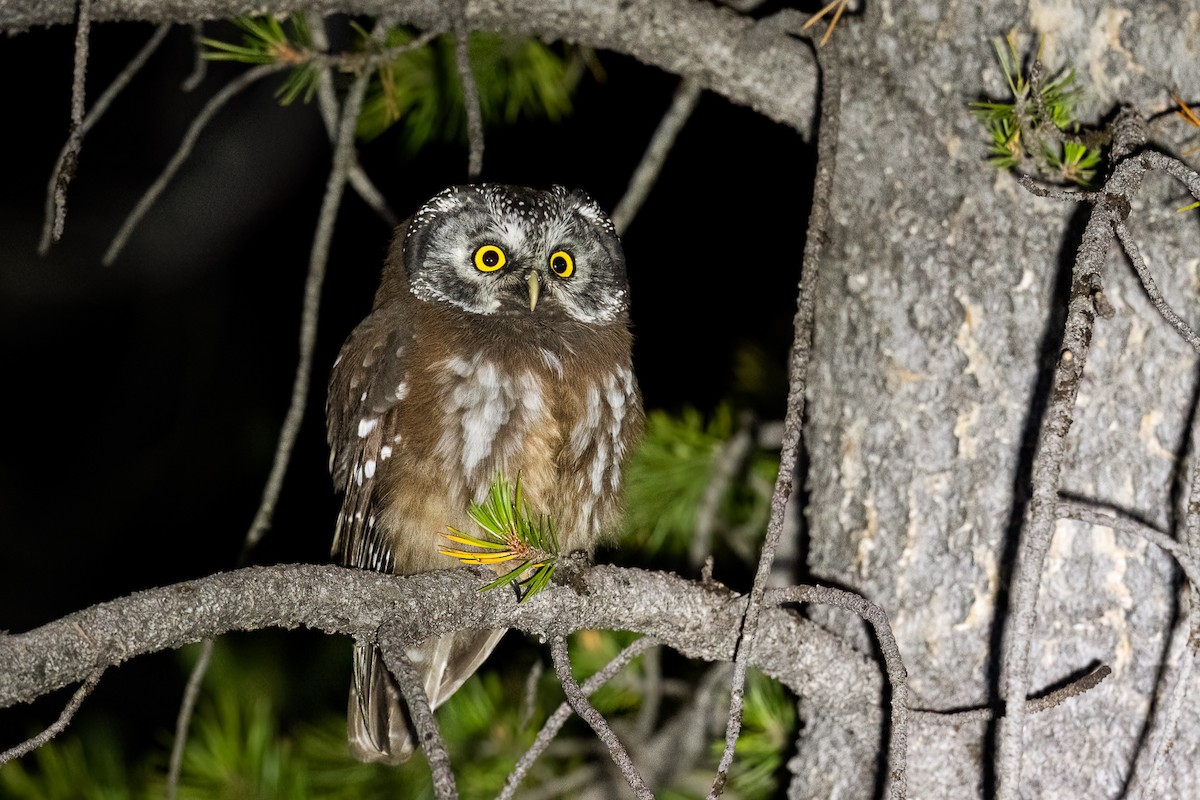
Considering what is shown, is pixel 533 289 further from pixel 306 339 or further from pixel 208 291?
pixel 208 291

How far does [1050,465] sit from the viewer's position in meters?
1.49

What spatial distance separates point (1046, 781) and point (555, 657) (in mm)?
921

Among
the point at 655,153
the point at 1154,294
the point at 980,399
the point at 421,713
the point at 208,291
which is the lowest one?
the point at 421,713

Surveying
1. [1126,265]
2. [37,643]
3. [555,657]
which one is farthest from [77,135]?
[1126,265]

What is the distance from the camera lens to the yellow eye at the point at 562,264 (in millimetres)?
2635

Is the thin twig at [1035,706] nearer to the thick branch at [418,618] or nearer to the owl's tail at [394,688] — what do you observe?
the thick branch at [418,618]

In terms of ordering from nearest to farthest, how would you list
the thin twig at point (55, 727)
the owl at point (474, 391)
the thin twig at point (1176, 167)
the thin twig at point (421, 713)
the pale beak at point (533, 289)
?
the thin twig at point (421, 713) → the thin twig at point (55, 727) → the thin twig at point (1176, 167) → the owl at point (474, 391) → the pale beak at point (533, 289)

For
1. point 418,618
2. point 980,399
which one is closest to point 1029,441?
point 980,399

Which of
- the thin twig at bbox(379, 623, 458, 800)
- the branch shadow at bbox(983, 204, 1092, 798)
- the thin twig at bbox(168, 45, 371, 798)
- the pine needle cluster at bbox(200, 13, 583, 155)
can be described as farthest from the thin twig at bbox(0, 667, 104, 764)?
the pine needle cluster at bbox(200, 13, 583, 155)

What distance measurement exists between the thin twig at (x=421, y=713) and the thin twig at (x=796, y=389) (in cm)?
34

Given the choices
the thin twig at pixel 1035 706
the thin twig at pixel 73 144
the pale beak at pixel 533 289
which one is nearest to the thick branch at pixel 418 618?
the thin twig at pixel 1035 706

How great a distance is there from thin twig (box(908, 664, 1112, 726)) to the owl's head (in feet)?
3.76

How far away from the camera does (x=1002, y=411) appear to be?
209 centimetres

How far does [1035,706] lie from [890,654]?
27cm
